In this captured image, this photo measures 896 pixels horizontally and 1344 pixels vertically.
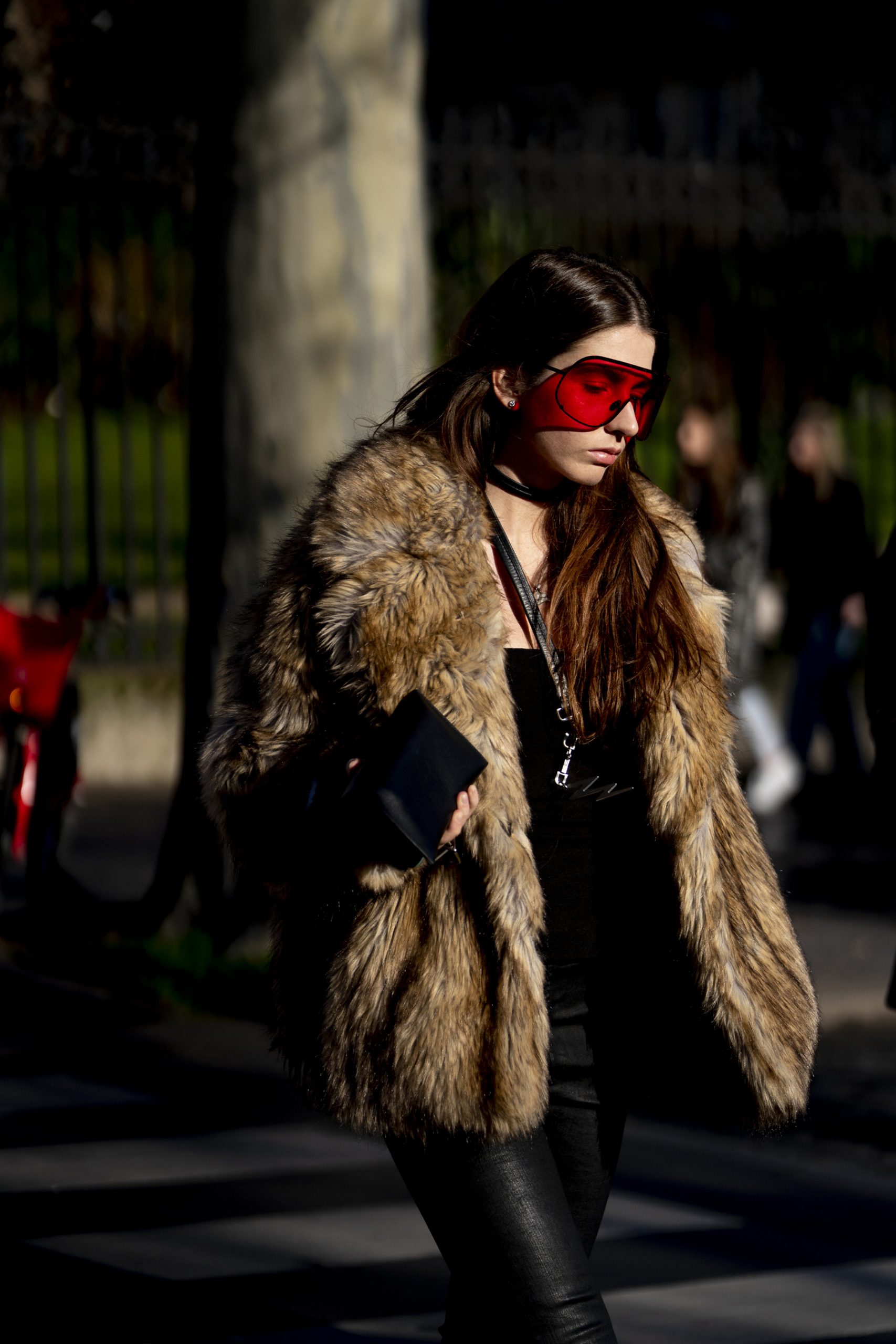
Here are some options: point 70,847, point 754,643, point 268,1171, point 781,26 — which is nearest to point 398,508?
point 268,1171

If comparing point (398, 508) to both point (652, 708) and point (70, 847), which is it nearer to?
point (652, 708)

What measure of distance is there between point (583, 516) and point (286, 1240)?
2075 mm

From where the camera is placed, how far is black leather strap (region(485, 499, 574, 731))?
2.77 metres

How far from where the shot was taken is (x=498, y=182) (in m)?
10.9

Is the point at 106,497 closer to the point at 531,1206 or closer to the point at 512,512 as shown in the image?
the point at 512,512

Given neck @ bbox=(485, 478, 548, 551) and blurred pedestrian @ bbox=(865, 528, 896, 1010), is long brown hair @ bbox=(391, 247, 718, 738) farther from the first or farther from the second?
blurred pedestrian @ bbox=(865, 528, 896, 1010)

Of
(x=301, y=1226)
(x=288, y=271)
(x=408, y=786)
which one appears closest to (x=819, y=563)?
(x=288, y=271)

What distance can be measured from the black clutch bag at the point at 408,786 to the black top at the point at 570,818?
0.70ft

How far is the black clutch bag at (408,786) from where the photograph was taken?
245 cm

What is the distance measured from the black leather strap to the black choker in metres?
0.06

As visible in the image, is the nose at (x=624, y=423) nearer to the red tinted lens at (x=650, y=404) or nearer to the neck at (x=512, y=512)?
the red tinted lens at (x=650, y=404)

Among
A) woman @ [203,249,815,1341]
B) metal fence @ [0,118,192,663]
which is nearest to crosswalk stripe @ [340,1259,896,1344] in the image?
woman @ [203,249,815,1341]

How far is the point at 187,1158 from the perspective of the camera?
484 centimetres

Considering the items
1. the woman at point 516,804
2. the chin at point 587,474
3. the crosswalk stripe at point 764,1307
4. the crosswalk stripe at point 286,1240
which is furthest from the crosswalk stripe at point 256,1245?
the chin at point 587,474
